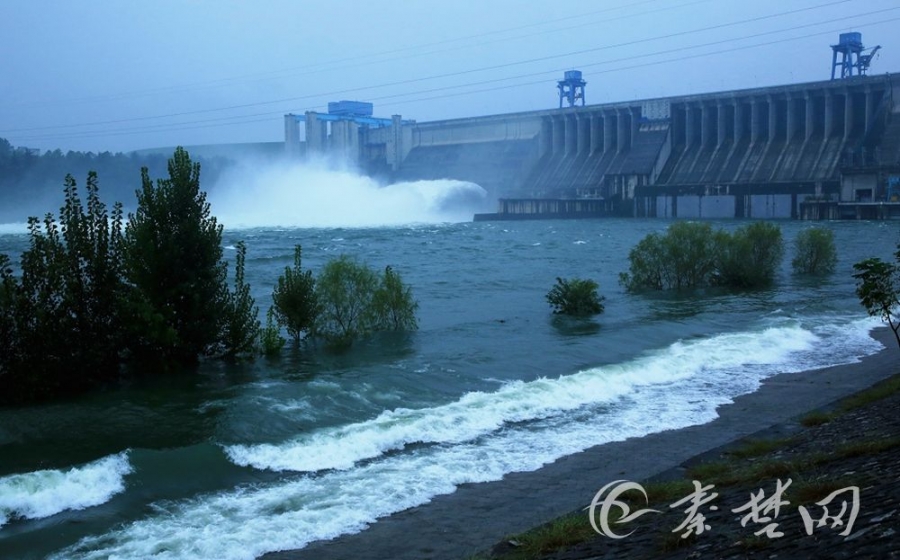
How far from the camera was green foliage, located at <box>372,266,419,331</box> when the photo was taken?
22.0 m

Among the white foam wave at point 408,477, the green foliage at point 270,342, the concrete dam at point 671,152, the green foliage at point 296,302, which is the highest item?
the concrete dam at point 671,152

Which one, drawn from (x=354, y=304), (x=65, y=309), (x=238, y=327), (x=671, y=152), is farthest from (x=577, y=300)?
(x=671, y=152)

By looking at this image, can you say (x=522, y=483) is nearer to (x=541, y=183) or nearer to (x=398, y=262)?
(x=398, y=262)

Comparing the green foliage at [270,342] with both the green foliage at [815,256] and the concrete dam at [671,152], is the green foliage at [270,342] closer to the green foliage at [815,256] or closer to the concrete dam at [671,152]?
the green foliage at [815,256]

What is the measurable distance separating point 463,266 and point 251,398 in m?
27.8

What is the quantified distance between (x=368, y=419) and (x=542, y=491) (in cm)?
457

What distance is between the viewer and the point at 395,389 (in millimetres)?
16094

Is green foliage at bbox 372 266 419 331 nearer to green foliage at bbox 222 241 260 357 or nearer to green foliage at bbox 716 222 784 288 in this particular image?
green foliage at bbox 222 241 260 357

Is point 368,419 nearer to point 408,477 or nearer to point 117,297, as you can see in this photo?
point 408,477

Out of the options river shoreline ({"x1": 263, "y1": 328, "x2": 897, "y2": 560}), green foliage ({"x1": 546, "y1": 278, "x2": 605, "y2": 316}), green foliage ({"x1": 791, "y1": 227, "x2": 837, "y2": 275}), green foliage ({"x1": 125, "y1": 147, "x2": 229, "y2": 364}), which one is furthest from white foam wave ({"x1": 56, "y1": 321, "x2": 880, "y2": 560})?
green foliage ({"x1": 791, "y1": 227, "x2": 837, "y2": 275})

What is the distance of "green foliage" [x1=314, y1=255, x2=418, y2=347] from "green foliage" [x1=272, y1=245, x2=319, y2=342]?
1.25 ft

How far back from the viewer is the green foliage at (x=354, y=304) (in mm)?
20906

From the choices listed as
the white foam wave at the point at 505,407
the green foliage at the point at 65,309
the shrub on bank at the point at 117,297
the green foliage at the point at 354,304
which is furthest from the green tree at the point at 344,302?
the white foam wave at the point at 505,407

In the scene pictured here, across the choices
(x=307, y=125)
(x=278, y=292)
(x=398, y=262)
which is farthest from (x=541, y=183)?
(x=278, y=292)
